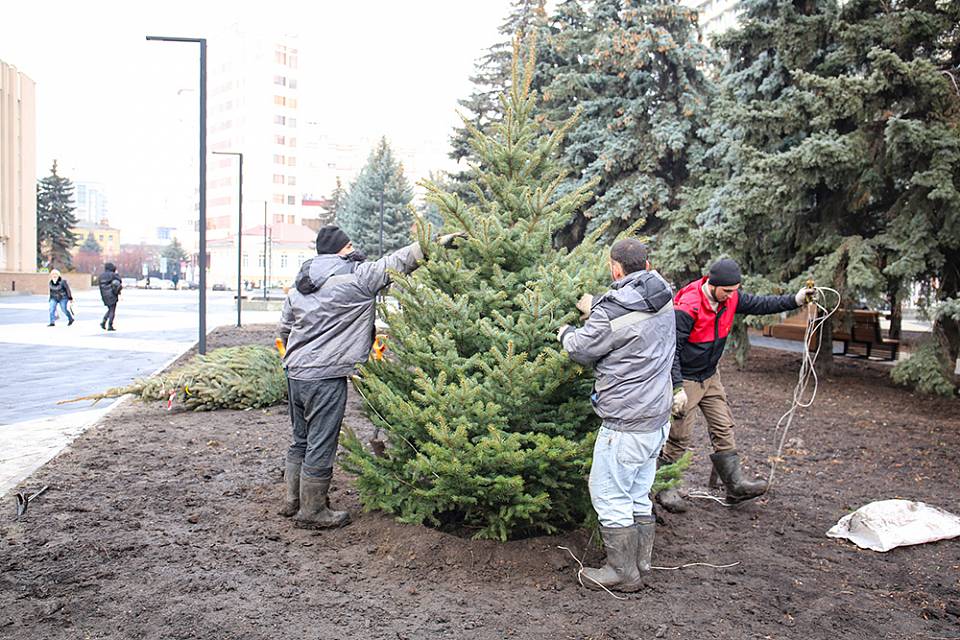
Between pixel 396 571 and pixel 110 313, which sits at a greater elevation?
pixel 110 313

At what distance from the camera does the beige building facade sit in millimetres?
49062

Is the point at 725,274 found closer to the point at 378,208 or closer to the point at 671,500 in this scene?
the point at 671,500

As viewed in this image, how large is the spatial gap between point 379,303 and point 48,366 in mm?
11135

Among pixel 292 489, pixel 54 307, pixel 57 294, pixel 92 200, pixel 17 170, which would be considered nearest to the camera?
pixel 292 489

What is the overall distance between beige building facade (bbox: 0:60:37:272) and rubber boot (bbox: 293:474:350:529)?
171 feet

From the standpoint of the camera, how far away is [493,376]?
13.9 feet

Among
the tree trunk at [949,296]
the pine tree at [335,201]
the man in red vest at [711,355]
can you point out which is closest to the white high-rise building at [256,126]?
the pine tree at [335,201]

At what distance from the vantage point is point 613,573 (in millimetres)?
4129

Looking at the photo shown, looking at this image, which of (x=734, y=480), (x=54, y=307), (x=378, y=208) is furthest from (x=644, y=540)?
(x=378, y=208)

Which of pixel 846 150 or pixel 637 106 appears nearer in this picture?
pixel 846 150

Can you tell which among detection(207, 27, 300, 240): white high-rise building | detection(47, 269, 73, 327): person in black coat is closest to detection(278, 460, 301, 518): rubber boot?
detection(47, 269, 73, 327): person in black coat

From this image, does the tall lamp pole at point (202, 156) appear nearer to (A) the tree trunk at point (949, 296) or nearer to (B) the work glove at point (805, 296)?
(B) the work glove at point (805, 296)

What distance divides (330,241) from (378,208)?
4196 cm

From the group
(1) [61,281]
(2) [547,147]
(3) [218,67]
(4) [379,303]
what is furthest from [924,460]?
(3) [218,67]
